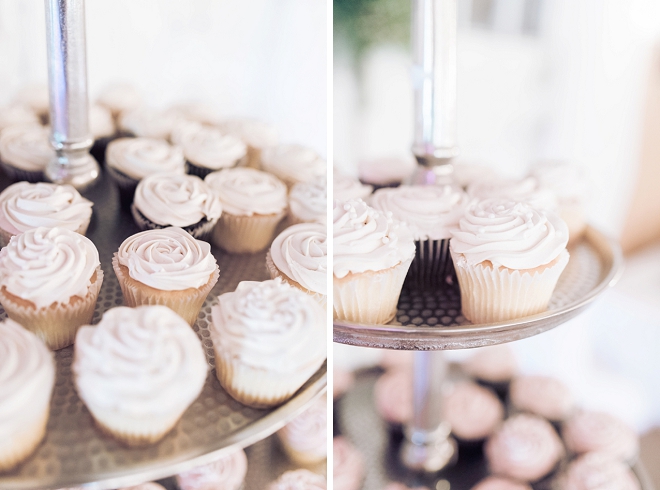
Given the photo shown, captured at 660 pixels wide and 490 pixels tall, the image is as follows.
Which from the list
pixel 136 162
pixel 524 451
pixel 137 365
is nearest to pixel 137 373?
pixel 137 365

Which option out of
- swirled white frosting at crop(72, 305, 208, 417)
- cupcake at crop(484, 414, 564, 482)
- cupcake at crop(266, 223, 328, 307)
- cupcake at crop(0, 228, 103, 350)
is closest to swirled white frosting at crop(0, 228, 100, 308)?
cupcake at crop(0, 228, 103, 350)

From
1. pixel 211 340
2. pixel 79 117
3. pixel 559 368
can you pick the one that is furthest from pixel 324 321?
pixel 559 368

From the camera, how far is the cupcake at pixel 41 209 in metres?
0.71

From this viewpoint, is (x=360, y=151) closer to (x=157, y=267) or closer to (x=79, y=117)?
(x=79, y=117)

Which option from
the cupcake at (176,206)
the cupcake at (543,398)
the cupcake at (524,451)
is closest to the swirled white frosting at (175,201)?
the cupcake at (176,206)

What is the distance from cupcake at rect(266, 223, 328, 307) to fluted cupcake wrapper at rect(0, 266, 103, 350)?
209mm

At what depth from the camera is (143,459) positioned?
49 cm

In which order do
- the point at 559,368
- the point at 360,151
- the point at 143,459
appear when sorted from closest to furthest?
the point at 143,459 → the point at 559,368 → the point at 360,151

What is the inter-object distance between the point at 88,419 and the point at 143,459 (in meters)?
0.08

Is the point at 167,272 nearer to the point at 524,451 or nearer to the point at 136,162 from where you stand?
the point at 136,162

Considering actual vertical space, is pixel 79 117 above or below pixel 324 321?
above

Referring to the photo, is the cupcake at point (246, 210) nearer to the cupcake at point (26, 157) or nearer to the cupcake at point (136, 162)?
the cupcake at point (136, 162)

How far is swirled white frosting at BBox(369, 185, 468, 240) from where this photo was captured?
71 centimetres

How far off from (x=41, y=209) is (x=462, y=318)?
1.80ft
